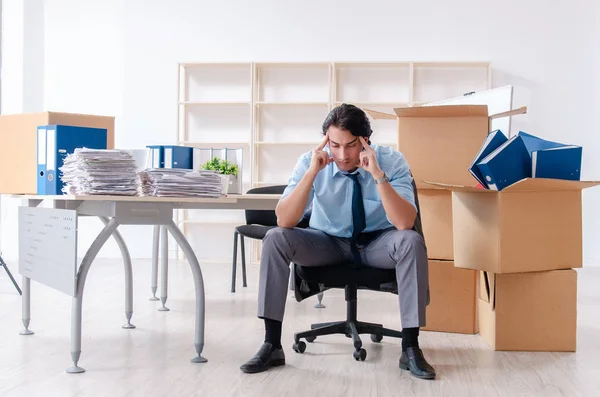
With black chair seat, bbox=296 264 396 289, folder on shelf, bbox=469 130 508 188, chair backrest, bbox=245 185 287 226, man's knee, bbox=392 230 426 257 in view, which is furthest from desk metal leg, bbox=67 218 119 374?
chair backrest, bbox=245 185 287 226

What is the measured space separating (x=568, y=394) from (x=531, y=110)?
4.37 m

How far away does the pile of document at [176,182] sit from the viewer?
8.80 ft

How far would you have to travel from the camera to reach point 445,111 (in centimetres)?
323

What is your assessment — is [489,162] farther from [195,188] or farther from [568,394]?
[195,188]

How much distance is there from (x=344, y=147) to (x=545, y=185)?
31.5 inches

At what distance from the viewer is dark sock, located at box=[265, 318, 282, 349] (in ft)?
8.64

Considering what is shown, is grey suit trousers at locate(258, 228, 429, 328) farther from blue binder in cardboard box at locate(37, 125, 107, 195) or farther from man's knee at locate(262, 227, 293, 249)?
blue binder in cardboard box at locate(37, 125, 107, 195)

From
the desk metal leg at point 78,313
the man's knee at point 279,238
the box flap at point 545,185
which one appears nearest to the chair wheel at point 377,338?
the man's knee at point 279,238

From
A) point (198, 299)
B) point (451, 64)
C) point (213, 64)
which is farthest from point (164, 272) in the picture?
point (451, 64)

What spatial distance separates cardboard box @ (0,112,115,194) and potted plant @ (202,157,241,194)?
0.48 metres

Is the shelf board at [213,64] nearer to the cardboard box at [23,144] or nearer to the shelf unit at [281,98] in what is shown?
the shelf unit at [281,98]

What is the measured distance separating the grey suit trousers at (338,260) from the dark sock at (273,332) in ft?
0.09

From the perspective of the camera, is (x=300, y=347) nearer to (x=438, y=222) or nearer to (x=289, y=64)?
(x=438, y=222)

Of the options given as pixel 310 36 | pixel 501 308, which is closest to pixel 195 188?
pixel 501 308
